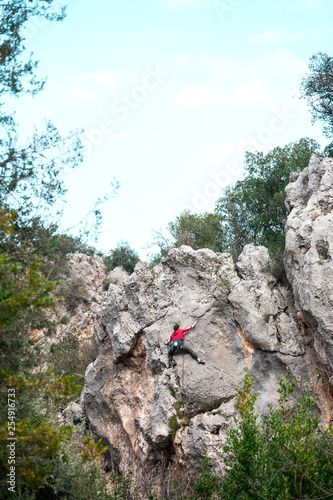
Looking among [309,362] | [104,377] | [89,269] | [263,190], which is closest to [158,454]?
[104,377]

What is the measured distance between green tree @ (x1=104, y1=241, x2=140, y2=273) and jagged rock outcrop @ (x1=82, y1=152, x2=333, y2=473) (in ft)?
105

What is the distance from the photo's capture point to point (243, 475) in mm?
11766

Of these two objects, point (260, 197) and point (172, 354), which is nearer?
point (172, 354)

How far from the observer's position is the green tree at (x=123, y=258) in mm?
53781

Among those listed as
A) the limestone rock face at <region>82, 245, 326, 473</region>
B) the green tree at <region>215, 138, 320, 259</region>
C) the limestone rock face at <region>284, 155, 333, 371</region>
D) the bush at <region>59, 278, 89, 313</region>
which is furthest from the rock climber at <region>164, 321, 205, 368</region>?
the bush at <region>59, 278, 89, 313</region>

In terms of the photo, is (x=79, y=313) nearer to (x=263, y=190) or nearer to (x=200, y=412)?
(x=263, y=190)

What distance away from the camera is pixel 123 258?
54125mm

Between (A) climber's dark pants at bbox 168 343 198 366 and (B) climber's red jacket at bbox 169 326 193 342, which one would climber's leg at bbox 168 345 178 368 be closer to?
(A) climber's dark pants at bbox 168 343 198 366

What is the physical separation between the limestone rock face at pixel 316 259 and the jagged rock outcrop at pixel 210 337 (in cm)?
4

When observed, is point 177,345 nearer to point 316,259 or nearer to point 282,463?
point 316,259

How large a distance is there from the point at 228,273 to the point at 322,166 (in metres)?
5.72

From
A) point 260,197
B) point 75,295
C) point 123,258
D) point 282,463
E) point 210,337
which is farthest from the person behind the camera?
point 123,258

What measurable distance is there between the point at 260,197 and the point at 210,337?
15.2 meters

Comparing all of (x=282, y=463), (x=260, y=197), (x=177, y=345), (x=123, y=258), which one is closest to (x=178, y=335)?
(x=177, y=345)
